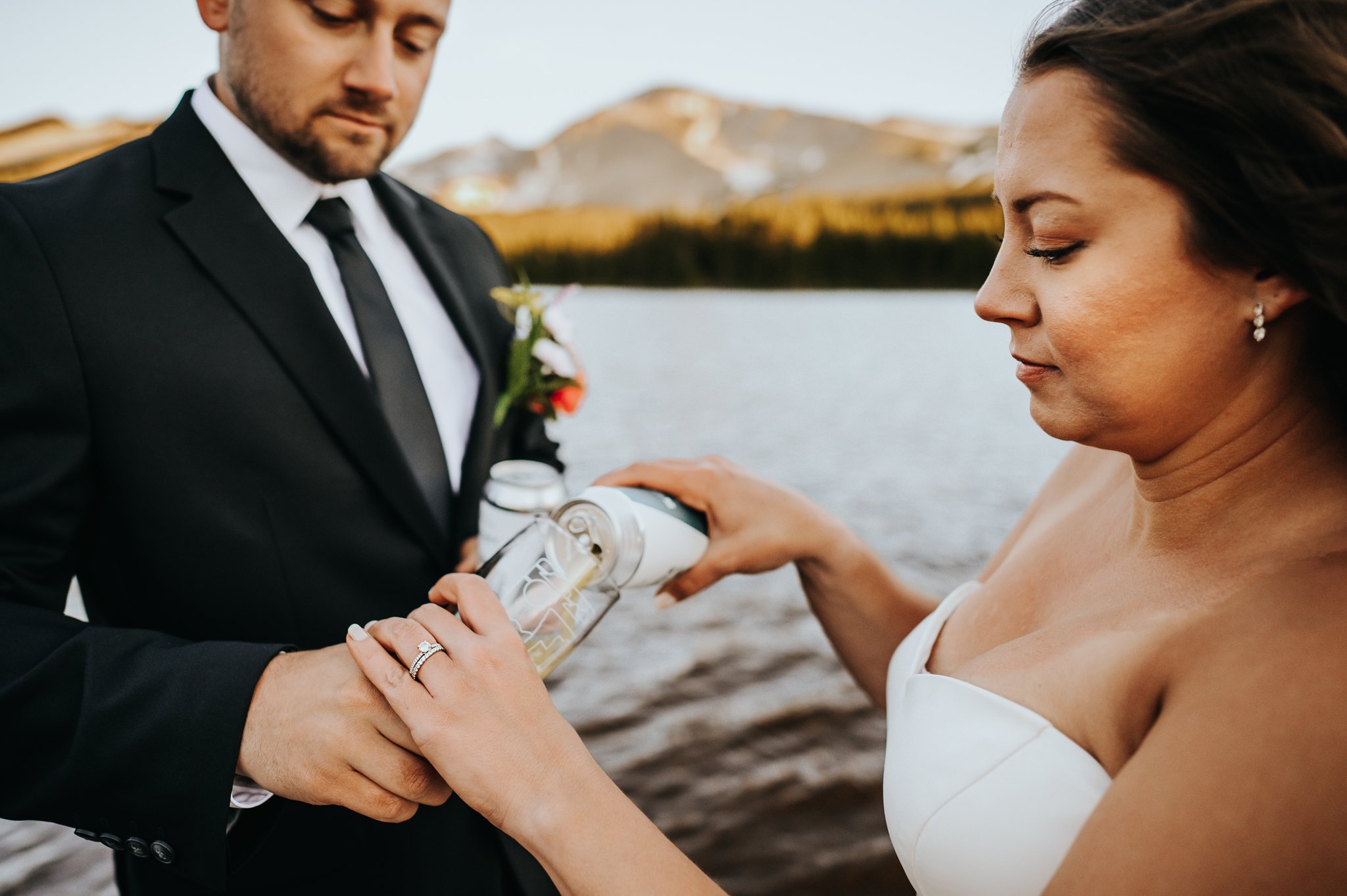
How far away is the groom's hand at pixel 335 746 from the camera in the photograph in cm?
116

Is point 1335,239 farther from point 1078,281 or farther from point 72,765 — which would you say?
point 72,765

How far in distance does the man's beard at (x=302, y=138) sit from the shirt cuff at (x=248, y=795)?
3.63 ft

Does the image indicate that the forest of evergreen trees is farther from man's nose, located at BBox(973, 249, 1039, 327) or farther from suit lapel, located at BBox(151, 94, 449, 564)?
suit lapel, located at BBox(151, 94, 449, 564)

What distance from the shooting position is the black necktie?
164 cm

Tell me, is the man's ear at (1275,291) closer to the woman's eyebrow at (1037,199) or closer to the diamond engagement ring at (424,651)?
the woman's eyebrow at (1037,199)

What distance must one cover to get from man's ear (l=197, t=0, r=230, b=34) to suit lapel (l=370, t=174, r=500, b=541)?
17.5 inches

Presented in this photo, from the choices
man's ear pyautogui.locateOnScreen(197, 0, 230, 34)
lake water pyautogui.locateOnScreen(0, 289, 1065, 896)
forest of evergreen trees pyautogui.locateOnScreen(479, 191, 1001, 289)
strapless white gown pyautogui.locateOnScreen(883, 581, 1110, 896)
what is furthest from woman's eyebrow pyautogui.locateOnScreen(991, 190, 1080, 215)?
forest of evergreen trees pyautogui.locateOnScreen(479, 191, 1001, 289)

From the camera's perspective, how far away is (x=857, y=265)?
31.7 feet

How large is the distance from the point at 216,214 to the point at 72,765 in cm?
90

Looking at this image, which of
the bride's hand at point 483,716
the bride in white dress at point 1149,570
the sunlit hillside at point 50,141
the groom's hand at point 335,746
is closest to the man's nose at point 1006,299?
the bride in white dress at point 1149,570

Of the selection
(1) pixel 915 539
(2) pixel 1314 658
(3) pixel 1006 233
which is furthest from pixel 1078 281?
(1) pixel 915 539

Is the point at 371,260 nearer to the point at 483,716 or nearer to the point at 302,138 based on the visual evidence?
the point at 302,138

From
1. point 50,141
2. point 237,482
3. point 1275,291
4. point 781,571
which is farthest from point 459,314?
point 781,571

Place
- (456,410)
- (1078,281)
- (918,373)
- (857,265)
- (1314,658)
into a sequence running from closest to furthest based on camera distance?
(1314,658)
(1078,281)
(456,410)
(918,373)
(857,265)
